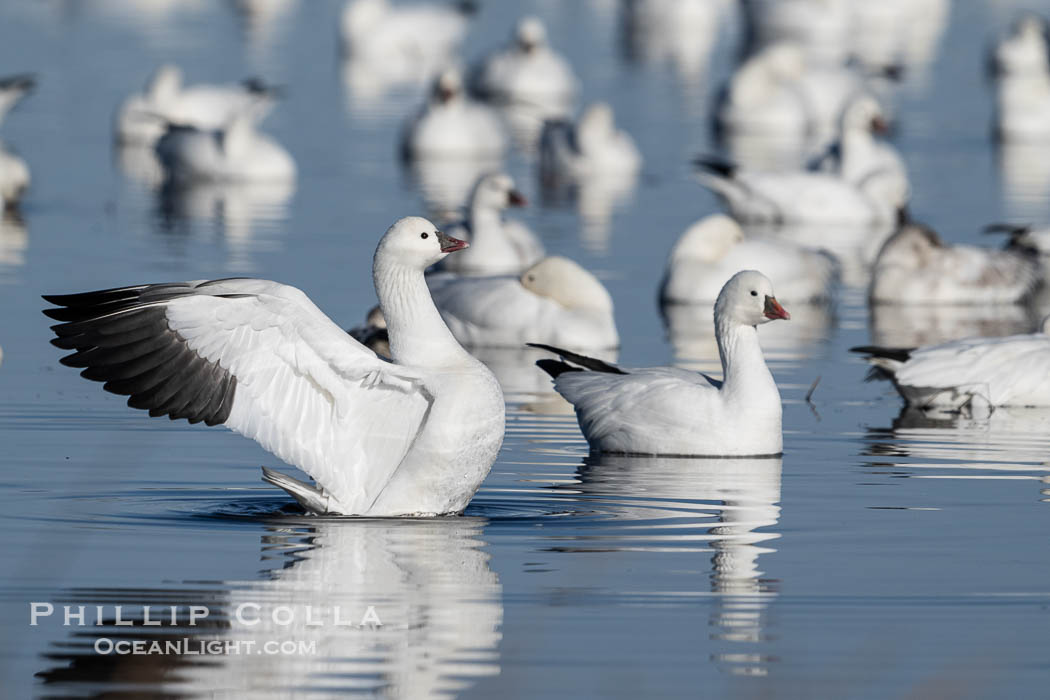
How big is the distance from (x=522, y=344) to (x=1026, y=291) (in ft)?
16.9

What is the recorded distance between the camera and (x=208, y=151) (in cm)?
2575

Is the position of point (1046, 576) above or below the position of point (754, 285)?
below

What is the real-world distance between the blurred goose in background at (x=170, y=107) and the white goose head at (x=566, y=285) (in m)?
13.9

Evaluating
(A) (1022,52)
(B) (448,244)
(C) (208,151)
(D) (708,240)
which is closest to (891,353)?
(B) (448,244)

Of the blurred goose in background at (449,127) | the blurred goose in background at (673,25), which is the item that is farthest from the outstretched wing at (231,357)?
the blurred goose in background at (673,25)

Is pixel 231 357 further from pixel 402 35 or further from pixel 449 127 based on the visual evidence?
pixel 402 35

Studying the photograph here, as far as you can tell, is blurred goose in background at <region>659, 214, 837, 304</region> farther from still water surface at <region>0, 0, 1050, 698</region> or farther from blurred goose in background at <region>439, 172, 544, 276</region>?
blurred goose in background at <region>439, 172, 544, 276</region>

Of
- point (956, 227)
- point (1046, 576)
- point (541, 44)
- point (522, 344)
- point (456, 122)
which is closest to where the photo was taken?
point (1046, 576)

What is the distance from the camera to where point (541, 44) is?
36.1 m

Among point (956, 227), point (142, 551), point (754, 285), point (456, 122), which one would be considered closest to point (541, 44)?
point (456, 122)

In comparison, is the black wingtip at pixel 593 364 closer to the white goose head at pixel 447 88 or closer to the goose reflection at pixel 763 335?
the goose reflection at pixel 763 335

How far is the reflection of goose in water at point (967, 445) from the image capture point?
10305 millimetres

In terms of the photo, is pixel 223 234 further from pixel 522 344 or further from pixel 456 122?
pixel 456 122

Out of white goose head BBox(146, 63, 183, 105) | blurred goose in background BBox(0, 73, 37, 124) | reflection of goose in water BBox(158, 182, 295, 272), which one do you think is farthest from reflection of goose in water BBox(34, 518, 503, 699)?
Answer: white goose head BBox(146, 63, 183, 105)
